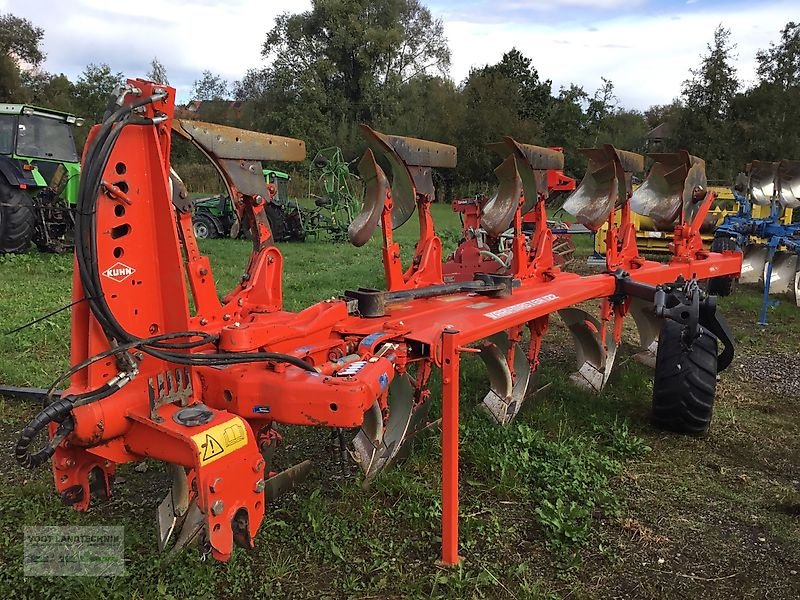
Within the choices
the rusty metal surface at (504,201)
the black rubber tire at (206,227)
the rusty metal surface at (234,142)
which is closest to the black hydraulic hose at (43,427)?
the rusty metal surface at (234,142)

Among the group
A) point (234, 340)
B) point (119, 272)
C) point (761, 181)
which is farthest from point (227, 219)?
point (119, 272)

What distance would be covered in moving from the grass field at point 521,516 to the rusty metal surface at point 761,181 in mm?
4217

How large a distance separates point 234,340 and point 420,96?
32.5 m

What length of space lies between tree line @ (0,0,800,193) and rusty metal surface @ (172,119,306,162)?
65.3ft

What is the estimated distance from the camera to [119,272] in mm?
2271

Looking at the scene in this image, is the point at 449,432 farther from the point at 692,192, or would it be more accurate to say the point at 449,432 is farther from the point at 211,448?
the point at 692,192

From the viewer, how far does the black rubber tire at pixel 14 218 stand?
9602mm

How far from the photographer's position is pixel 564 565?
9.35 feet

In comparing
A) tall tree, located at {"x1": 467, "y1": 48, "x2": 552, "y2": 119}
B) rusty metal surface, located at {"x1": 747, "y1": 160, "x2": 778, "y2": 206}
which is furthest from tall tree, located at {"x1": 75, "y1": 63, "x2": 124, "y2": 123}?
rusty metal surface, located at {"x1": 747, "y1": 160, "x2": 778, "y2": 206}

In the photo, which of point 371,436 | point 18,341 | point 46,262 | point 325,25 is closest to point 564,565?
point 371,436

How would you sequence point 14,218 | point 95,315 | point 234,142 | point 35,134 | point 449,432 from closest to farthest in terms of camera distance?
point 95,315 < point 449,432 < point 234,142 < point 14,218 < point 35,134

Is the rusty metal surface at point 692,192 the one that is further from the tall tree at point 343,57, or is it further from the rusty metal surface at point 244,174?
the tall tree at point 343,57

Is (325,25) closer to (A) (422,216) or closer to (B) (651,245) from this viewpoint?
(B) (651,245)

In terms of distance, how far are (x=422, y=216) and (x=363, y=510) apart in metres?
1.76
